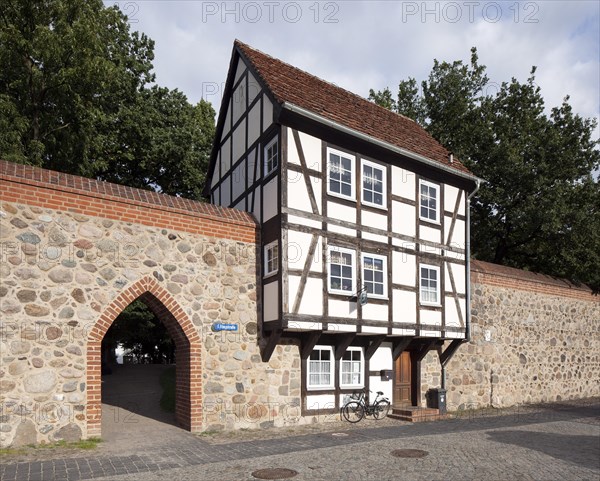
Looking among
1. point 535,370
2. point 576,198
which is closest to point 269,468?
point 535,370

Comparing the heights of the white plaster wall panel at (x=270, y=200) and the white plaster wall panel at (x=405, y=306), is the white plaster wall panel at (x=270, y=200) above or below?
above

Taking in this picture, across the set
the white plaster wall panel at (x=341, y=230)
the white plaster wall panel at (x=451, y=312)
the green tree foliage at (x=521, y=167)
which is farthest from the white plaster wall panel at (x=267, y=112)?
the green tree foliage at (x=521, y=167)

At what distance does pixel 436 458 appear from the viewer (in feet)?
32.2

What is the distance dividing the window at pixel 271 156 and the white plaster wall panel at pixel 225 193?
112 inches

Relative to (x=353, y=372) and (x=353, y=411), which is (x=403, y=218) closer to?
(x=353, y=372)

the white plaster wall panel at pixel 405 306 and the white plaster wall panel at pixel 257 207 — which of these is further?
the white plaster wall panel at pixel 405 306

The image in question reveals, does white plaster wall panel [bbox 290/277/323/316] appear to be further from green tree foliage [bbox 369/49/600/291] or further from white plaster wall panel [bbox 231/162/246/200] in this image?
green tree foliage [bbox 369/49/600/291]

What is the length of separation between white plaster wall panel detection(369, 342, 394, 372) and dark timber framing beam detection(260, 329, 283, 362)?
3.42 m

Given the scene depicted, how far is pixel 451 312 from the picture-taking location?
649 inches

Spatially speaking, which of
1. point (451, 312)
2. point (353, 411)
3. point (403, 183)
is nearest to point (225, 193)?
point (403, 183)

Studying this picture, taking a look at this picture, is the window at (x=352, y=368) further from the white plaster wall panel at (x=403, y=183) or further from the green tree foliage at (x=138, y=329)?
the green tree foliage at (x=138, y=329)

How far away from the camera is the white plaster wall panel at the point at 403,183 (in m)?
15.5

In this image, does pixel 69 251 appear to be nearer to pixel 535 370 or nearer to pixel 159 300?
pixel 159 300

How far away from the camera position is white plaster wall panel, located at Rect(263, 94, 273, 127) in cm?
1398
